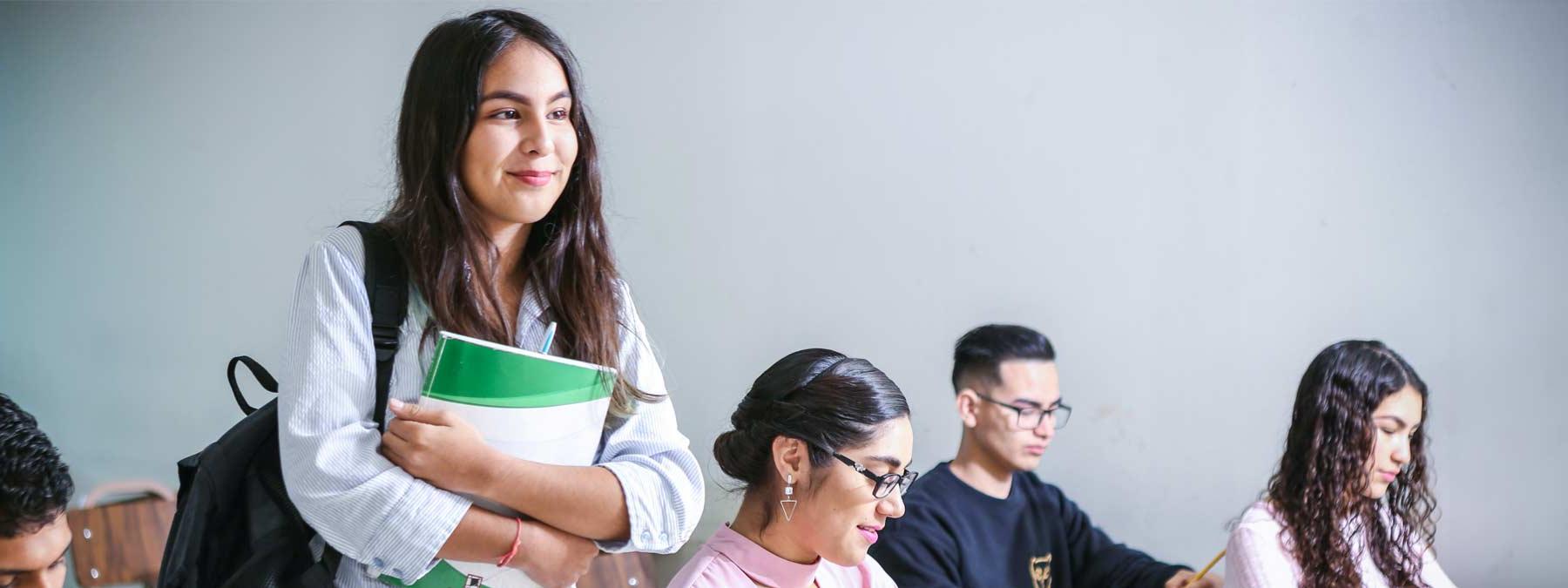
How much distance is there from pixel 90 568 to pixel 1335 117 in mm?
3119

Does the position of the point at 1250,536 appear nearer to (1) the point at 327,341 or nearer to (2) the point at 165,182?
(1) the point at 327,341

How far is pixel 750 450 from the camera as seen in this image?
1.87m

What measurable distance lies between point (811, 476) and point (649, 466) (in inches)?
18.1

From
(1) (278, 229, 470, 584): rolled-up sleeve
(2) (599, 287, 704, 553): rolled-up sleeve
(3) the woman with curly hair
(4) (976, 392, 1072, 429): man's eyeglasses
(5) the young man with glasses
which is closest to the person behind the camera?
(1) (278, 229, 470, 584): rolled-up sleeve

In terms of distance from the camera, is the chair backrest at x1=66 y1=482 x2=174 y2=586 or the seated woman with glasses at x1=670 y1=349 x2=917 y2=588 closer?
the seated woman with glasses at x1=670 y1=349 x2=917 y2=588

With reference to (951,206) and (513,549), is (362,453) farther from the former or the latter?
(951,206)

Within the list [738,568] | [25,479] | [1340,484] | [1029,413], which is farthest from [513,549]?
[1029,413]

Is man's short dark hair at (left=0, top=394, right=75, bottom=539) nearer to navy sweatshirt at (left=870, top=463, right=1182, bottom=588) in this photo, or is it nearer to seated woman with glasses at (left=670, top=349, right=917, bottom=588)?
seated woman with glasses at (left=670, top=349, right=917, bottom=588)

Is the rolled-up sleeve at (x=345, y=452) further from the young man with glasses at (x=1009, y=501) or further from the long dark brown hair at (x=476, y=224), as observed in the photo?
the young man with glasses at (x=1009, y=501)

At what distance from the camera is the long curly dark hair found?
2.34 metres

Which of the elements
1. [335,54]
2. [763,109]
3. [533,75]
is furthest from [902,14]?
[533,75]

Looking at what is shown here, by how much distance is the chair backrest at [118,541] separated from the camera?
2.89m

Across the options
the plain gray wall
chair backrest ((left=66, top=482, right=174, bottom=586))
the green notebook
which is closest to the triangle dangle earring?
the green notebook

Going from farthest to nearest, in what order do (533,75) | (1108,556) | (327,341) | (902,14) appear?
(902,14) < (1108,556) < (533,75) < (327,341)
